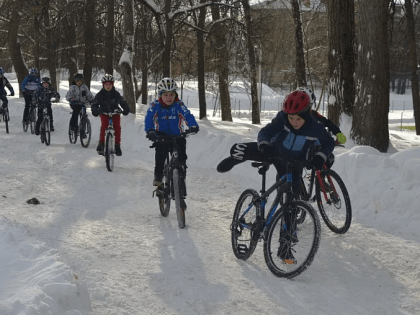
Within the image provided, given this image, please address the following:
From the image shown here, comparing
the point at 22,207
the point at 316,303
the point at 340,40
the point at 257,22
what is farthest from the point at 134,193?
the point at 257,22

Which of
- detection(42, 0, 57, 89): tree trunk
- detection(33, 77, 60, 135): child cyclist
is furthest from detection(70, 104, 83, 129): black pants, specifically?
detection(42, 0, 57, 89): tree trunk

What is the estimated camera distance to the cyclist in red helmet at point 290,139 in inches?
213

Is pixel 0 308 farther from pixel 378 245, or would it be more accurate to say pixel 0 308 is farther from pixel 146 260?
pixel 378 245

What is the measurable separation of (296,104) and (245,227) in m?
1.41

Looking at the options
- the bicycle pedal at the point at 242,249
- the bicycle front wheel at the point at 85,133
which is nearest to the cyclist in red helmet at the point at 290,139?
the bicycle pedal at the point at 242,249

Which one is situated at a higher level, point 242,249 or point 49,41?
point 49,41

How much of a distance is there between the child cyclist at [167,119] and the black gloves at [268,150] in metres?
2.18

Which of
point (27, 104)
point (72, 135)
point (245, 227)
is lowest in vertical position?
point (245, 227)

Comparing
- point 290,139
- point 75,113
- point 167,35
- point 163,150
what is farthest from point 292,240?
point 167,35

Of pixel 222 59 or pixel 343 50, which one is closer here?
pixel 343 50

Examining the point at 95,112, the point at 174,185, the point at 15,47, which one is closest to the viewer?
the point at 174,185

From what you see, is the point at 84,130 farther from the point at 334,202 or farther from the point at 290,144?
the point at 290,144

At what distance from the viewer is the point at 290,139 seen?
18.6 ft

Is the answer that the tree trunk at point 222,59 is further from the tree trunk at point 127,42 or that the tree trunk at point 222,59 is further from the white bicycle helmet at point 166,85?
the white bicycle helmet at point 166,85
